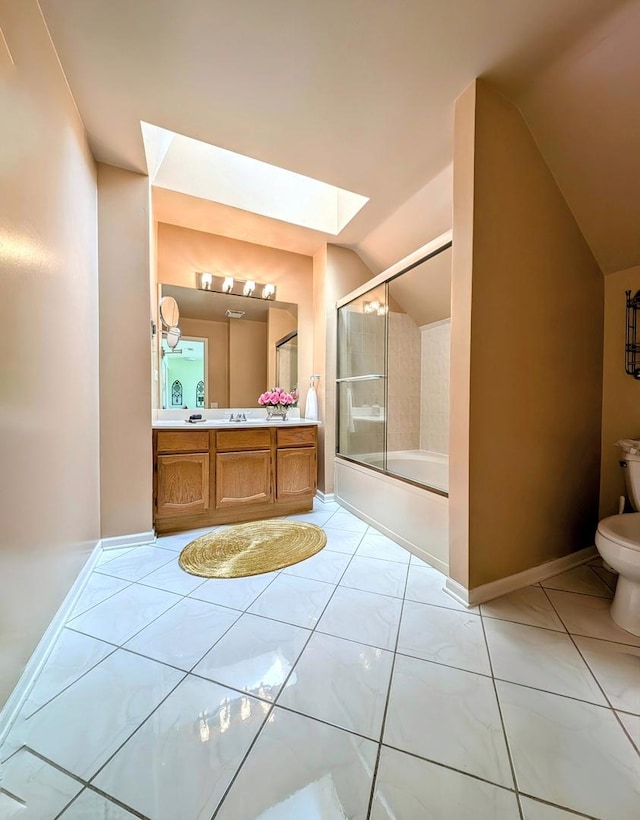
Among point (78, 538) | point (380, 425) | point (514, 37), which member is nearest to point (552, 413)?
point (380, 425)

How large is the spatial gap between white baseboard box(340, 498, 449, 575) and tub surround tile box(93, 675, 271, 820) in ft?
3.95

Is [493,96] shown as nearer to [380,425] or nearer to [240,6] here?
[240,6]

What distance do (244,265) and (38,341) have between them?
87.0 inches

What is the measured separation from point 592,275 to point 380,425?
1875mm

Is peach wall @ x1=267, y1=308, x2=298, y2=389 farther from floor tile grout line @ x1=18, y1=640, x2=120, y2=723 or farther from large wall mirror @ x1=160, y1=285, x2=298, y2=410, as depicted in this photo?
floor tile grout line @ x1=18, y1=640, x2=120, y2=723

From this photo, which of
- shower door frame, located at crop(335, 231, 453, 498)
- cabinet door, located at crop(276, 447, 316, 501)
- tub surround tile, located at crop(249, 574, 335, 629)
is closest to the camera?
tub surround tile, located at crop(249, 574, 335, 629)

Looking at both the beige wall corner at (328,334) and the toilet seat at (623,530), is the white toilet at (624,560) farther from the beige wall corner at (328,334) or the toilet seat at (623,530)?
the beige wall corner at (328,334)

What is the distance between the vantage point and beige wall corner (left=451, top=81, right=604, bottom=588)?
1560 mm

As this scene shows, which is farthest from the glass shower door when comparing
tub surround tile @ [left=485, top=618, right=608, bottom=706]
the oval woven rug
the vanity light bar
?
tub surround tile @ [left=485, top=618, right=608, bottom=706]

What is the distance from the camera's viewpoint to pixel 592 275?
201 centimetres

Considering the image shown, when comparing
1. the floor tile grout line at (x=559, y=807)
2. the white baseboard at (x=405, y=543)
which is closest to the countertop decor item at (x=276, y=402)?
the white baseboard at (x=405, y=543)

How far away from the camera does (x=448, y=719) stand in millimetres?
1009

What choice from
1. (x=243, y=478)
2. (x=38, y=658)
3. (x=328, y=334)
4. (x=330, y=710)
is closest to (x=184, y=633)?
(x=38, y=658)

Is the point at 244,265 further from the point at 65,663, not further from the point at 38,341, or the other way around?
the point at 65,663
